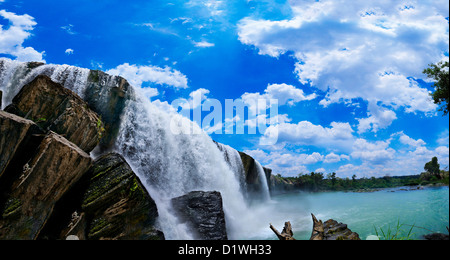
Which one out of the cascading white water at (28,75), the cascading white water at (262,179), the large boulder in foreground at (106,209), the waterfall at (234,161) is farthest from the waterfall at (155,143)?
the cascading white water at (262,179)

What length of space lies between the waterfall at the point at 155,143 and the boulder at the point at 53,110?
4.66m

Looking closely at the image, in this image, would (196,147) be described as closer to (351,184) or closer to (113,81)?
(113,81)

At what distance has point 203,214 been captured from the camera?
13.3 meters

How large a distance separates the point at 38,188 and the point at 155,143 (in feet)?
29.8

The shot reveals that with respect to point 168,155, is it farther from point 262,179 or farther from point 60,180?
point 262,179

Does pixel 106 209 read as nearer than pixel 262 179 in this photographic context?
Yes

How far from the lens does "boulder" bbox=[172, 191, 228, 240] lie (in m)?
12.7

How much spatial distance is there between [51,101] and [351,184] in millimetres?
110856

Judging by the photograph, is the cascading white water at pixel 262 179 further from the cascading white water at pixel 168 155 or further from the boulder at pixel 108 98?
the boulder at pixel 108 98

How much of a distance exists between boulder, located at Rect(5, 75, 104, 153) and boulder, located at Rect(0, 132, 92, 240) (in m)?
1.75

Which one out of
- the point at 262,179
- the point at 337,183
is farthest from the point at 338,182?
the point at 262,179

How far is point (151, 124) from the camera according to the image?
1717 cm
